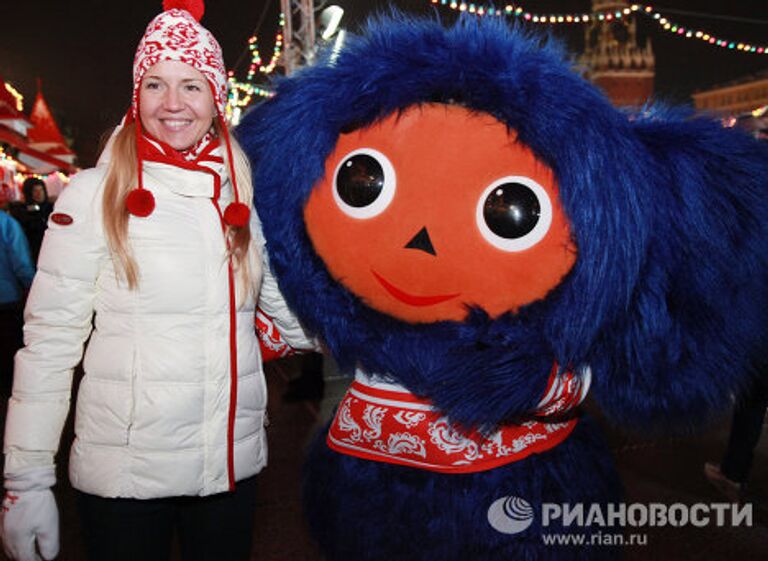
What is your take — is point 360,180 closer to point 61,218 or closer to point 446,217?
point 446,217

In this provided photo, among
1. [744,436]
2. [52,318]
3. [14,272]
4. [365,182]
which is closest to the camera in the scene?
[52,318]

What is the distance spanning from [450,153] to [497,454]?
0.78 m

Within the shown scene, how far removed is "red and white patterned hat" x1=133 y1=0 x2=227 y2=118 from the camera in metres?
1.68

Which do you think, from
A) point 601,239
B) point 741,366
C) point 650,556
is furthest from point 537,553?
point 650,556

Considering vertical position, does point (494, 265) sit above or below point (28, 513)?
above

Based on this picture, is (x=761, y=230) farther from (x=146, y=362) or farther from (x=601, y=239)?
(x=146, y=362)

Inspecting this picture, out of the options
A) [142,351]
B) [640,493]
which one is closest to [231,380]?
[142,351]

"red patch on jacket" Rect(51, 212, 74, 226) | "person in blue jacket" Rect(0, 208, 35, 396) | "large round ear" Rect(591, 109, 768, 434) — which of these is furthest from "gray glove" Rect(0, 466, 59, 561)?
"person in blue jacket" Rect(0, 208, 35, 396)

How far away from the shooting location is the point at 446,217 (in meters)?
1.63

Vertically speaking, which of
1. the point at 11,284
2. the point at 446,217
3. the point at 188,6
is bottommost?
the point at 11,284

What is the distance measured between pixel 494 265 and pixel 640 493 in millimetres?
2180

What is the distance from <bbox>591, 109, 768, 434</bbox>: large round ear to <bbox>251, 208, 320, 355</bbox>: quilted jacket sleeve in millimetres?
823

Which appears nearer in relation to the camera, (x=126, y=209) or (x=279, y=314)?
(x=126, y=209)

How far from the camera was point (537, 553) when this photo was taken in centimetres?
175
